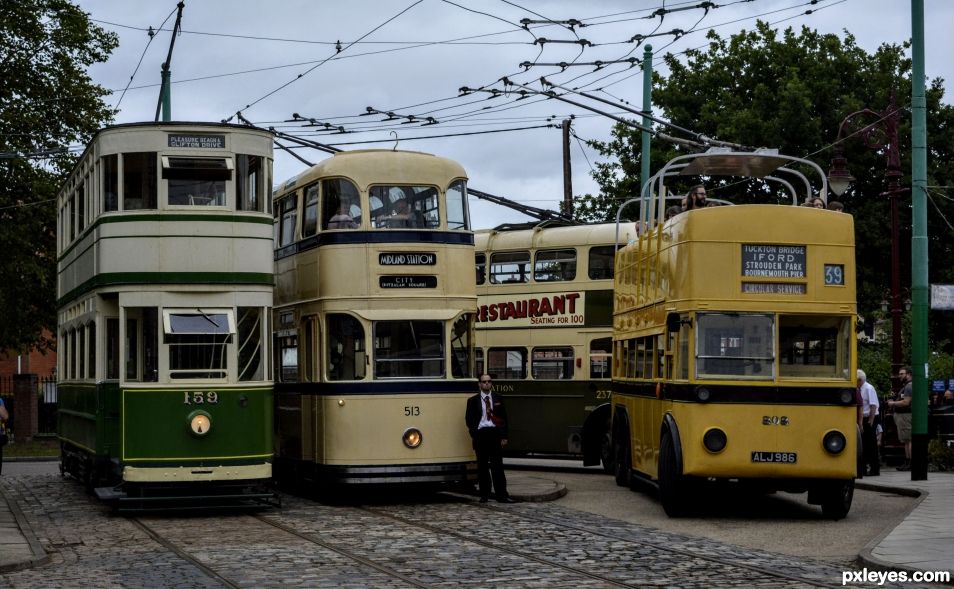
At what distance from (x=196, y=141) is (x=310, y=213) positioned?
284 cm

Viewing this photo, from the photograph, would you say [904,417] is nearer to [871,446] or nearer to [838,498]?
[871,446]

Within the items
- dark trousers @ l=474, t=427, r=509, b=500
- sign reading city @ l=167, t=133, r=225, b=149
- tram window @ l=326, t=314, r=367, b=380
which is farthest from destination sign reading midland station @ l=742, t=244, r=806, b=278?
sign reading city @ l=167, t=133, r=225, b=149

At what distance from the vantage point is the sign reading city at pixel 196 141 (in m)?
19.7

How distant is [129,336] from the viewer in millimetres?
19641

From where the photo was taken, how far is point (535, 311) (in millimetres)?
27938

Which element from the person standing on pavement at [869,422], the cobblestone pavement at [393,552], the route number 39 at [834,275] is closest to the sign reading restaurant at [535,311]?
the person standing on pavement at [869,422]

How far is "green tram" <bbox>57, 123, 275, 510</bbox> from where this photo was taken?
755 inches

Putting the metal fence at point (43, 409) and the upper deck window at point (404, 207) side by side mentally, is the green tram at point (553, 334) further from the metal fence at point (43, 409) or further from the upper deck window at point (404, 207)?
the metal fence at point (43, 409)

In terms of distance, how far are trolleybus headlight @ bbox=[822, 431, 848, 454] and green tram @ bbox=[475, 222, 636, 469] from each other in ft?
30.4

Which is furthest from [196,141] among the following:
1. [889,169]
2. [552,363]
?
[889,169]

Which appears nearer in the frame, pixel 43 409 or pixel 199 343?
pixel 199 343

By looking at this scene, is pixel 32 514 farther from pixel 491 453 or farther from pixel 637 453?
pixel 637 453

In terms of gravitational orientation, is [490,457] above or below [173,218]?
below

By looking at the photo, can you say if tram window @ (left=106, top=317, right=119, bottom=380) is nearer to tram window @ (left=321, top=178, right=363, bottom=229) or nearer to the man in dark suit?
tram window @ (left=321, top=178, right=363, bottom=229)
